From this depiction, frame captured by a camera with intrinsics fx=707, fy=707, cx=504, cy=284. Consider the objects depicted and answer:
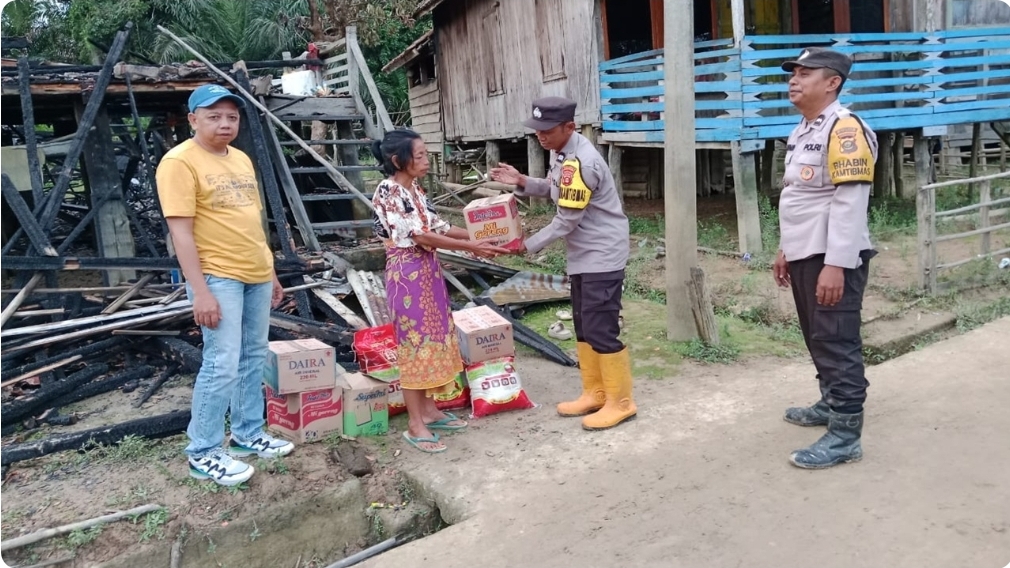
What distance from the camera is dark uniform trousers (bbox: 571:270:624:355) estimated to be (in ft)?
12.8

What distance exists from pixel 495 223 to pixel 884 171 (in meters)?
10.1

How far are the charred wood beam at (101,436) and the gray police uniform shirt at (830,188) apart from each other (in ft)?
11.4

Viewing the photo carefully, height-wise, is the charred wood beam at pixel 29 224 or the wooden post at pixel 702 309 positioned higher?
the charred wood beam at pixel 29 224

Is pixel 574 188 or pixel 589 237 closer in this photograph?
pixel 574 188

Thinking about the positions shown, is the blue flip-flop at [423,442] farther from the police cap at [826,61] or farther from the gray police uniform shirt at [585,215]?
the police cap at [826,61]

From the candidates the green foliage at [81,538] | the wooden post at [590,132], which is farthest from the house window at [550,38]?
the green foliage at [81,538]

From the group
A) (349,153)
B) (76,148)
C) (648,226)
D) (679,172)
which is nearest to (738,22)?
(648,226)

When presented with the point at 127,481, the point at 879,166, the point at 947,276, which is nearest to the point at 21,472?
the point at 127,481

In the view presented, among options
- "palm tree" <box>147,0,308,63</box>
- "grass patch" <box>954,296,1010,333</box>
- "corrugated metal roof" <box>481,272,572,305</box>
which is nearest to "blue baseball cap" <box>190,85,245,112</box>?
"corrugated metal roof" <box>481,272,572,305</box>

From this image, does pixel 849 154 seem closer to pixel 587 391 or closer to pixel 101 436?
pixel 587 391

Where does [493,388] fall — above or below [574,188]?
below

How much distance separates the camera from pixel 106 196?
7465mm

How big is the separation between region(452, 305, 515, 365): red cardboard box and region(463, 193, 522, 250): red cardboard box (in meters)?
0.65

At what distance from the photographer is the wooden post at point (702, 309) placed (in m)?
5.32
